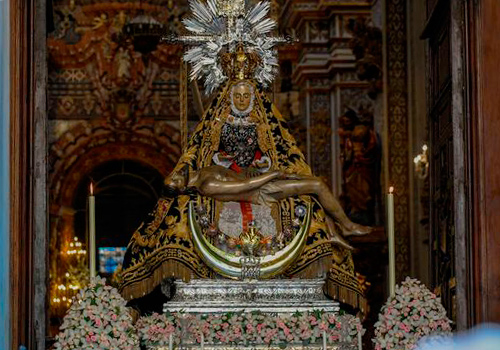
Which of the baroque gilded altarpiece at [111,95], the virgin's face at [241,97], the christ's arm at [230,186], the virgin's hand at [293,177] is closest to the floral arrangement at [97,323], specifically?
the christ's arm at [230,186]

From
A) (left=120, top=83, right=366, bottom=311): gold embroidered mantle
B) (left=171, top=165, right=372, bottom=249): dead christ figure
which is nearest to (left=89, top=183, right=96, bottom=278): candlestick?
(left=120, top=83, right=366, bottom=311): gold embroidered mantle

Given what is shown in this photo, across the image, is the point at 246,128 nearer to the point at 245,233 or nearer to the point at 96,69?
the point at 245,233

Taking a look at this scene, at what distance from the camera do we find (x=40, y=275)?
31.1 feet

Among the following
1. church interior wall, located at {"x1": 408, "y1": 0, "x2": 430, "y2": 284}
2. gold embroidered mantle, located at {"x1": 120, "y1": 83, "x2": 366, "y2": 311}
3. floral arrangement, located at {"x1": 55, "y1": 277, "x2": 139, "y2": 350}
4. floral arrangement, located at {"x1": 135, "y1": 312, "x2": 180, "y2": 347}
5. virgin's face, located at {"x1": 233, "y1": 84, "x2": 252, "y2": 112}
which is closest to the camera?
floral arrangement, located at {"x1": 55, "y1": 277, "x2": 139, "y2": 350}

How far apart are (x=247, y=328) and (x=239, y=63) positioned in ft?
7.39

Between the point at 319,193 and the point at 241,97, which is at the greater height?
the point at 241,97

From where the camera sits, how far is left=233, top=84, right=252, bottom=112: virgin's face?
1062cm

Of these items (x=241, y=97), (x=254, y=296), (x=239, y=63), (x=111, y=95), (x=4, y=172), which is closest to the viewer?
(x=4, y=172)

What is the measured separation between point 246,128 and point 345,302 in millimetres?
1423

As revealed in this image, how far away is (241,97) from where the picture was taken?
1062cm

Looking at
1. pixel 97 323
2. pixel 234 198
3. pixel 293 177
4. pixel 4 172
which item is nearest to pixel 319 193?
pixel 293 177

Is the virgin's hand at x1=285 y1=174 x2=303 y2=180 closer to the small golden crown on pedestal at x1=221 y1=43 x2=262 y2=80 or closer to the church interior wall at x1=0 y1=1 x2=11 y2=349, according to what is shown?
the small golden crown on pedestal at x1=221 y1=43 x2=262 y2=80

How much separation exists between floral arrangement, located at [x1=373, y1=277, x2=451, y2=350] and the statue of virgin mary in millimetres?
861

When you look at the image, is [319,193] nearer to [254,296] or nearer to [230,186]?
[230,186]
